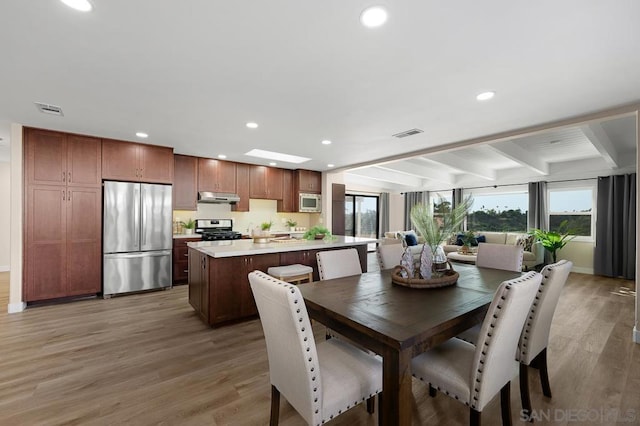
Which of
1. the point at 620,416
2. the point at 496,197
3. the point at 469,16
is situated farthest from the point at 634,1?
the point at 496,197

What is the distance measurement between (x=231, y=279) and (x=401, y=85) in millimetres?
2606

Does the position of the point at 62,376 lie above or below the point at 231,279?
below

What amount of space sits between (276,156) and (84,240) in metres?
3.27

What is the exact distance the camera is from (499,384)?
55.5 inches

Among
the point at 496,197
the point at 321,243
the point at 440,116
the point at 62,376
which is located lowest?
the point at 62,376

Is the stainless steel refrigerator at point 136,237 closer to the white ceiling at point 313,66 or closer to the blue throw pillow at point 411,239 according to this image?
the white ceiling at point 313,66

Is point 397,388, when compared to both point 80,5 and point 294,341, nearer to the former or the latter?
Result: point 294,341

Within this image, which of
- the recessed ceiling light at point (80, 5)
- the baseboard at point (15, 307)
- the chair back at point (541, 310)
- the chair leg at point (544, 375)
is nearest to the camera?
the recessed ceiling light at point (80, 5)

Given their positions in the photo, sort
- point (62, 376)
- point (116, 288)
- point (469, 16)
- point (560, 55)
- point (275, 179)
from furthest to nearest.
Answer: 1. point (275, 179)
2. point (116, 288)
3. point (62, 376)
4. point (560, 55)
5. point (469, 16)

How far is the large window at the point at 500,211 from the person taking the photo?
7250mm

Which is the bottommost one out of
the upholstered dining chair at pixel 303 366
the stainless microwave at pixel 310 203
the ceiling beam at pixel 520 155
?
the upholstered dining chair at pixel 303 366

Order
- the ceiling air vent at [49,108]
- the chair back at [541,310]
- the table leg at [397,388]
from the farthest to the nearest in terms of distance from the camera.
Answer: the ceiling air vent at [49,108] → the chair back at [541,310] → the table leg at [397,388]

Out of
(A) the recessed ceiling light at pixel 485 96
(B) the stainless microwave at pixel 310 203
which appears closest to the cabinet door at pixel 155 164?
(B) the stainless microwave at pixel 310 203

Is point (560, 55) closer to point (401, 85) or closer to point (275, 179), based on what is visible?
point (401, 85)
